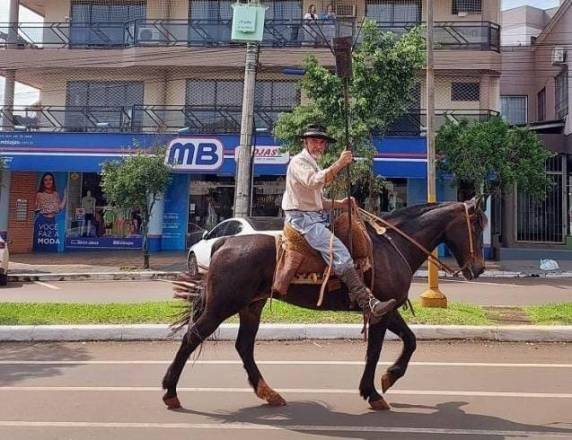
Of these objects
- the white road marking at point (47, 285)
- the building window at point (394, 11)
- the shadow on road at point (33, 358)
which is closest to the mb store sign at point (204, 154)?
the white road marking at point (47, 285)

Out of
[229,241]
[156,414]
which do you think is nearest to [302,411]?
[156,414]

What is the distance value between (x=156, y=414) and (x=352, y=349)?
3.49 m

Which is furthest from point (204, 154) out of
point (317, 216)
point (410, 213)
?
point (317, 216)

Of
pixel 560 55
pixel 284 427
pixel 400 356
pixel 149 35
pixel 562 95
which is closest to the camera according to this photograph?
pixel 284 427

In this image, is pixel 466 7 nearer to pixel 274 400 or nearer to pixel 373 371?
pixel 373 371

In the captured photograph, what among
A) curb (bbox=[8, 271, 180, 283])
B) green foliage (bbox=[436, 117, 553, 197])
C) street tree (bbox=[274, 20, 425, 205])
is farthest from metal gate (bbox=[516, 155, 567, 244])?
curb (bbox=[8, 271, 180, 283])

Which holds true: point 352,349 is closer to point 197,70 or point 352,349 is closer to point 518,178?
point 518,178

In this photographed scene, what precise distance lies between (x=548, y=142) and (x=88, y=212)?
18565 mm

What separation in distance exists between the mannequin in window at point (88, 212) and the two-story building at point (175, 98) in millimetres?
40

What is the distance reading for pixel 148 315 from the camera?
31.0 ft

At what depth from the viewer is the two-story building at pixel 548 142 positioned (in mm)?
23859

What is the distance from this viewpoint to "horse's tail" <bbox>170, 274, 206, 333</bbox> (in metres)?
5.70

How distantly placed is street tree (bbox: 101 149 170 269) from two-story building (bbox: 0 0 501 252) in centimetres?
308

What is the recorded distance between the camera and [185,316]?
5934 millimetres
